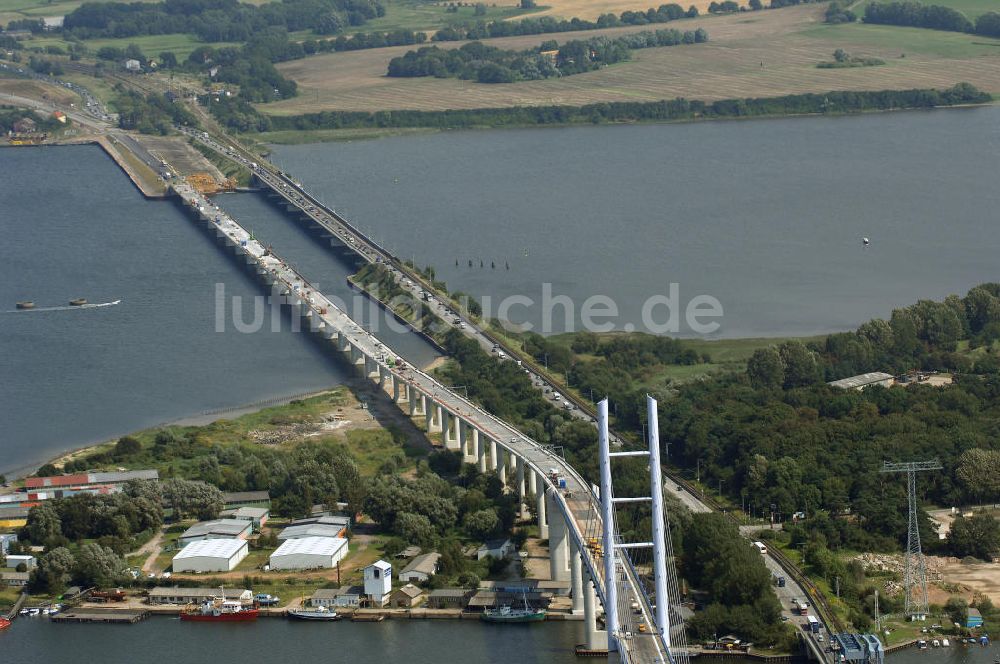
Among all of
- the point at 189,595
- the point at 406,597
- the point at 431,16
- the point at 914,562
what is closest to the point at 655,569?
the point at 406,597

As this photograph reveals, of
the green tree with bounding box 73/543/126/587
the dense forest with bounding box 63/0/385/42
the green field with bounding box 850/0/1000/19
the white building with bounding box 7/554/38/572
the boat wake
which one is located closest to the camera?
the green tree with bounding box 73/543/126/587

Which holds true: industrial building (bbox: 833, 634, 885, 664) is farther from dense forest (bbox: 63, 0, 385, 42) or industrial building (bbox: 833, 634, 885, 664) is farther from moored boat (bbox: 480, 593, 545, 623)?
dense forest (bbox: 63, 0, 385, 42)

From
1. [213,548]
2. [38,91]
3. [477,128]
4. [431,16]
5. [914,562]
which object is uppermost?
[431,16]

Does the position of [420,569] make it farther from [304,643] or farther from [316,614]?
[304,643]

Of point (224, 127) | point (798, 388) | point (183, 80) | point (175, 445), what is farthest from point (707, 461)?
point (183, 80)

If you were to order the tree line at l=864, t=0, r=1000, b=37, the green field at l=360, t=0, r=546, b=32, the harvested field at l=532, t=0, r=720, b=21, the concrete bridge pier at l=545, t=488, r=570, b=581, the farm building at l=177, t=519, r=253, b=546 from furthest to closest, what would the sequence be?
the green field at l=360, t=0, r=546, b=32 → the harvested field at l=532, t=0, r=720, b=21 → the tree line at l=864, t=0, r=1000, b=37 → the farm building at l=177, t=519, r=253, b=546 → the concrete bridge pier at l=545, t=488, r=570, b=581

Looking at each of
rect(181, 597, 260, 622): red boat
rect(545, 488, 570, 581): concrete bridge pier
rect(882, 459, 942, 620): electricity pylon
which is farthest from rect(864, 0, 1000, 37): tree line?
rect(181, 597, 260, 622): red boat
